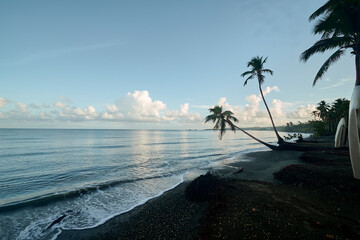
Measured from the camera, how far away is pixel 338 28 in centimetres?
959

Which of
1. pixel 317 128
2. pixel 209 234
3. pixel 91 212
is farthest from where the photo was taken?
pixel 317 128

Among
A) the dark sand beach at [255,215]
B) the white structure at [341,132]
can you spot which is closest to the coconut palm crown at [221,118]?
the white structure at [341,132]

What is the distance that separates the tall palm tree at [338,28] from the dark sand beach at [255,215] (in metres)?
6.34

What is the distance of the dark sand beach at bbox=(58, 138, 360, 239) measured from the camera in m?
4.20

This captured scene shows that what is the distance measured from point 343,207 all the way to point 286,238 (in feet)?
11.3

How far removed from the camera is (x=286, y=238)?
3900 millimetres

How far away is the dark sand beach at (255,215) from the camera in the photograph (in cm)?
420

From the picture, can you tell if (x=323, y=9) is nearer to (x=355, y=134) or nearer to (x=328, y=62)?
(x=328, y=62)

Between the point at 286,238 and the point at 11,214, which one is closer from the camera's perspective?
the point at 286,238

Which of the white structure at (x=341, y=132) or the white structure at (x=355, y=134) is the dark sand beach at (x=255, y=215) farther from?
the white structure at (x=341, y=132)

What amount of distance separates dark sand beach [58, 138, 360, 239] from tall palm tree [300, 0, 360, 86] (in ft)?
20.8

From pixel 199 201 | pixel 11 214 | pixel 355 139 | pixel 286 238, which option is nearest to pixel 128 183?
pixel 11 214

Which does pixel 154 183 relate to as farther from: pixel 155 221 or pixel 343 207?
pixel 343 207

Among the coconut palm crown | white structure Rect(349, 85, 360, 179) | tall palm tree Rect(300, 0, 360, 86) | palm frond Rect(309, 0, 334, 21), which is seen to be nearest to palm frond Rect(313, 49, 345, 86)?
tall palm tree Rect(300, 0, 360, 86)
